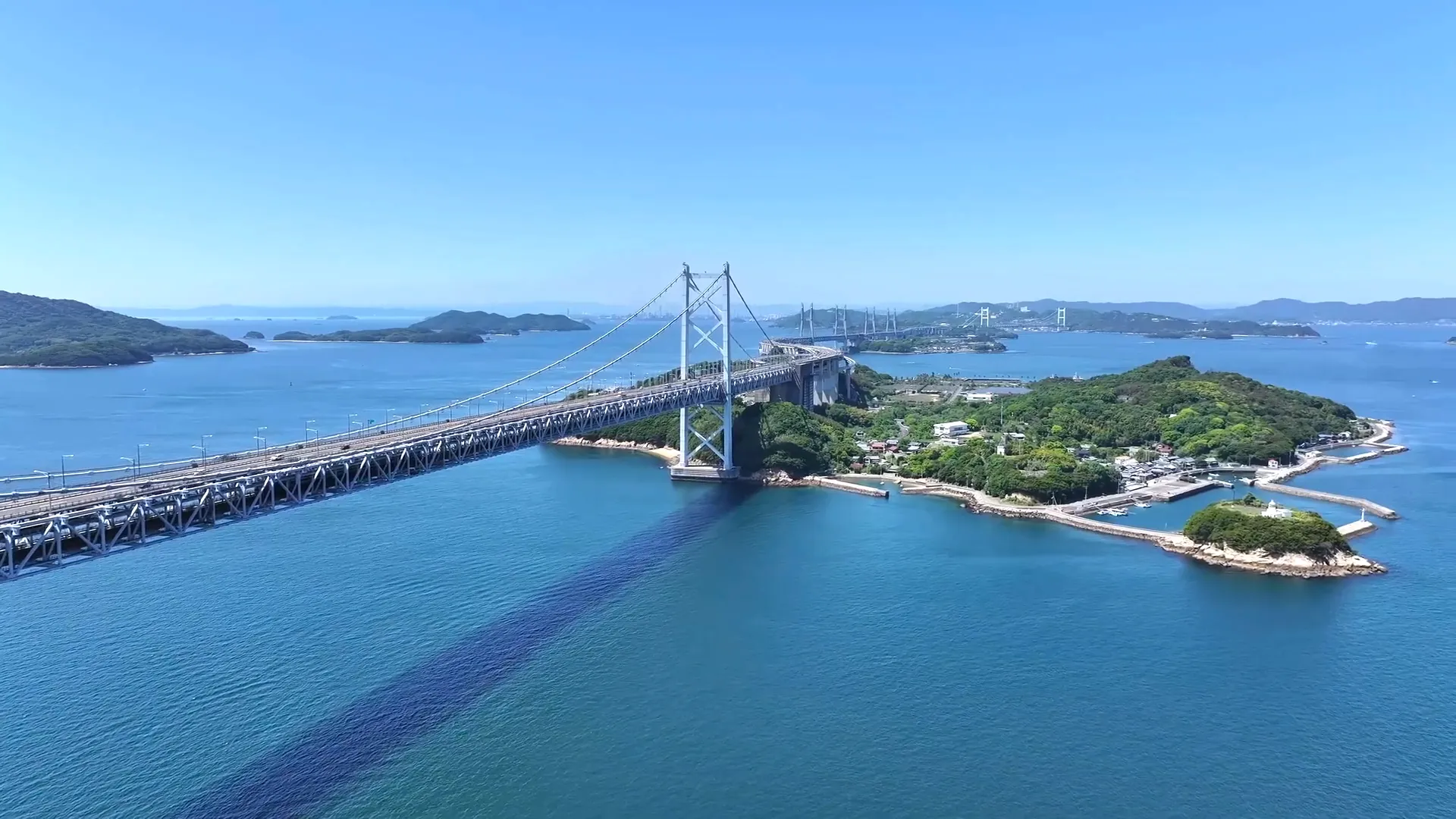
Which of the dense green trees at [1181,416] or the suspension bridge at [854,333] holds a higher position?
the suspension bridge at [854,333]

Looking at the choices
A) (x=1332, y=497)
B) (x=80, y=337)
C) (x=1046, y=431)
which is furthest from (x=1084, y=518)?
(x=80, y=337)

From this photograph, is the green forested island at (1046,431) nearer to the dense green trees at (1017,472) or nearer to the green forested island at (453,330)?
the dense green trees at (1017,472)

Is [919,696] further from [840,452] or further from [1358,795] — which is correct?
[840,452]

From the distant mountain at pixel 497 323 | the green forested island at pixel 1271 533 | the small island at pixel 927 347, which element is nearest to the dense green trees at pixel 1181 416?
the green forested island at pixel 1271 533

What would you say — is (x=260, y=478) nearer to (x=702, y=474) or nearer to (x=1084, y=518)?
(x=702, y=474)

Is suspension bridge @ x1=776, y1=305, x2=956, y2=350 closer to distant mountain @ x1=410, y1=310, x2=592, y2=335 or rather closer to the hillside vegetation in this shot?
the hillside vegetation

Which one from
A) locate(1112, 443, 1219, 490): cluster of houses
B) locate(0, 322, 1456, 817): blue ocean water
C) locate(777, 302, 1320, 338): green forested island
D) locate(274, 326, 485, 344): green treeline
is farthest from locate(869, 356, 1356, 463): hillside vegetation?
locate(777, 302, 1320, 338): green forested island

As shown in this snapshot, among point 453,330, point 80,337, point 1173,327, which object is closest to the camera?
point 80,337
